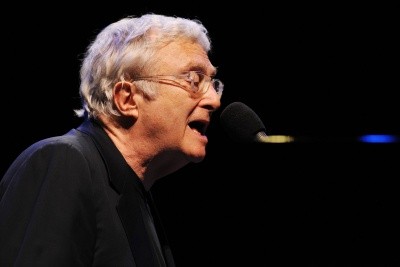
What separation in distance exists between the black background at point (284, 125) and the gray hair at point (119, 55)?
1.42m

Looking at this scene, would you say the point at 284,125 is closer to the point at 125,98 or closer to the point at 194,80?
the point at 194,80

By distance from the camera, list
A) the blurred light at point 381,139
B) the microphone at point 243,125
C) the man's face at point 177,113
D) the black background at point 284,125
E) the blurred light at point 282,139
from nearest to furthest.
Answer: the blurred light at point 381,139
the blurred light at point 282,139
the microphone at point 243,125
the man's face at point 177,113
the black background at point 284,125

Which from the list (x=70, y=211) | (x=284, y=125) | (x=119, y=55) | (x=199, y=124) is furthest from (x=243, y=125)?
(x=284, y=125)

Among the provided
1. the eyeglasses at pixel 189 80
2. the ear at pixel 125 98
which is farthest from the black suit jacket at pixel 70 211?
the eyeglasses at pixel 189 80

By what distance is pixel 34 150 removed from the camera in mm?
1443

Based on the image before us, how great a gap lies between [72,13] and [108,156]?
1802 millimetres

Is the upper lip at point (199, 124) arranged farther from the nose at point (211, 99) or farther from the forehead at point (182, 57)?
the forehead at point (182, 57)

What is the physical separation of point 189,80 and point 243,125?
0.26 meters

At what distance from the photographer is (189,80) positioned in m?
1.86

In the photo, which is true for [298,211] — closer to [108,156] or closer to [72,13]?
[72,13]

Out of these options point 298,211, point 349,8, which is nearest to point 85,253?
point 298,211

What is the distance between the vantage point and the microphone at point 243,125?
1.66 metres

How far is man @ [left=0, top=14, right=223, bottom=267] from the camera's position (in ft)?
4.47

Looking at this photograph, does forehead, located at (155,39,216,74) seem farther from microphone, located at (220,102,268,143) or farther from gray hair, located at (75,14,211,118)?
microphone, located at (220,102,268,143)
